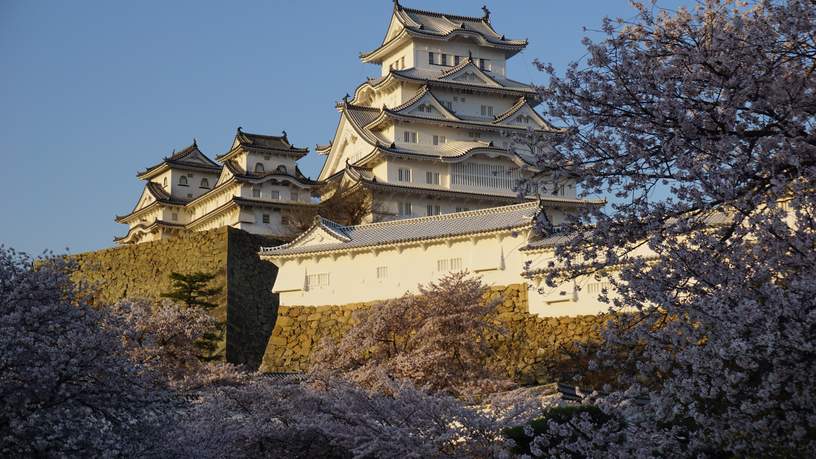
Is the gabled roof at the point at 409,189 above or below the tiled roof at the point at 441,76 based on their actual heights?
below

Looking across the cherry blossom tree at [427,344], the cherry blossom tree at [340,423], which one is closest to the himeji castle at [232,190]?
the cherry blossom tree at [427,344]

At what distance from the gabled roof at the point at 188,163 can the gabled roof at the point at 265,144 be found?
4601 millimetres

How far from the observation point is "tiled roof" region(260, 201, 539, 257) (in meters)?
24.9

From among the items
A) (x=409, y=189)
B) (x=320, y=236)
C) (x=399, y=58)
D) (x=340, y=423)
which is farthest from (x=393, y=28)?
(x=340, y=423)

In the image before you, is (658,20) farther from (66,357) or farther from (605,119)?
(66,357)

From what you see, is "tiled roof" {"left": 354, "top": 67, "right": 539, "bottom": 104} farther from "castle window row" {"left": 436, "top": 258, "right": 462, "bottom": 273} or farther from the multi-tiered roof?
"castle window row" {"left": 436, "top": 258, "right": 462, "bottom": 273}

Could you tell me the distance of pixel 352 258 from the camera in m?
26.6

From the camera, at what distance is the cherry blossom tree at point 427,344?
19516 millimetres

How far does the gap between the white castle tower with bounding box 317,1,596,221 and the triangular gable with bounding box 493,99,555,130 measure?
39 mm

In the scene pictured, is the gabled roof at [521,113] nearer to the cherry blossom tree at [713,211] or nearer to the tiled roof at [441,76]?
the tiled roof at [441,76]

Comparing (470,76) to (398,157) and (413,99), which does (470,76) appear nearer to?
(413,99)

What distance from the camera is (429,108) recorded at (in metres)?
40.4

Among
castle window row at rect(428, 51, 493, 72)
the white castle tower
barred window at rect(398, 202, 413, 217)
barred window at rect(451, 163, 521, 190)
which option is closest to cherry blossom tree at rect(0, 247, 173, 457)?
the white castle tower

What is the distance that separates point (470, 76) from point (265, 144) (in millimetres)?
8710
